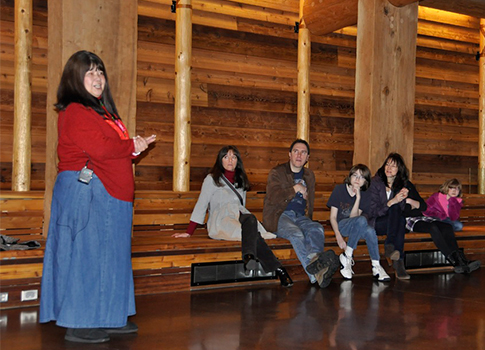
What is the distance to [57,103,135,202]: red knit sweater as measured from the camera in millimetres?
2787

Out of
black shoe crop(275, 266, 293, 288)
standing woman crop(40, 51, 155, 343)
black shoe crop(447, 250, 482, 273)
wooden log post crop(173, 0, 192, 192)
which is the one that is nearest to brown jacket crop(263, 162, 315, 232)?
black shoe crop(275, 266, 293, 288)

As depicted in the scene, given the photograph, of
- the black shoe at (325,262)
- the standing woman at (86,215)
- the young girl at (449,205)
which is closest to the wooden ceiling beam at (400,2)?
the young girl at (449,205)

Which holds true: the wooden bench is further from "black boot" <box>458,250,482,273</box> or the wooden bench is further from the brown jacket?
"black boot" <box>458,250,482,273</box>

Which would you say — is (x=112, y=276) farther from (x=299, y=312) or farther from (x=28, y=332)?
(x=299, y=312)

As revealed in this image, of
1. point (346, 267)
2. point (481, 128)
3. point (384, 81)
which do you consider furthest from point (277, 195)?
point (481, 128)

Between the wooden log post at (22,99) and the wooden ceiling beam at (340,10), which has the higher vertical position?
the wooden ceiling beam at (340,10)

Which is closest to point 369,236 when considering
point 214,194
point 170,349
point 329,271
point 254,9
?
point 329,271

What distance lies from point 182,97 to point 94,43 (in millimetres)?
2579

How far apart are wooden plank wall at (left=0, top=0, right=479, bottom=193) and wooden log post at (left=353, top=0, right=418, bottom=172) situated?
6.20 feet

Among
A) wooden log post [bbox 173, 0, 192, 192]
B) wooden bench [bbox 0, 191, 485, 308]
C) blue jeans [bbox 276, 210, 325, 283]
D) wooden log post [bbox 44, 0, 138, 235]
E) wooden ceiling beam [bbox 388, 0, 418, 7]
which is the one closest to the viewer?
wooden bench [bbox 0, 191, 485, 308]

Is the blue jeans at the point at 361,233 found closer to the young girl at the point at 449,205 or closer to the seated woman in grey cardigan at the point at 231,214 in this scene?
the seated woman in grey cardigan at the point at 231,214

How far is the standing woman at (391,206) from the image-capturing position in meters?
5.05

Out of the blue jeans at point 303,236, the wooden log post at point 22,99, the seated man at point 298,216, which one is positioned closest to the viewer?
the seated man at point 298,216

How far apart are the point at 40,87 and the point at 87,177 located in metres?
3.79
